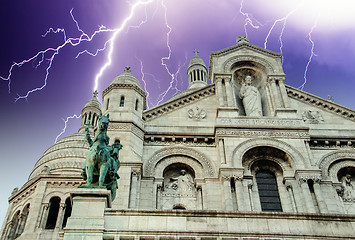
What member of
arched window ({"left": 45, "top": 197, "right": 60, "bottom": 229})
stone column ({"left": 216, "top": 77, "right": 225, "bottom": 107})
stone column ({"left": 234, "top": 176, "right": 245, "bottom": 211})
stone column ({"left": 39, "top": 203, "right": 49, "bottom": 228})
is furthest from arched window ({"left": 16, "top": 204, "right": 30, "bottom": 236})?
stone column ({"left": 234, "top": 176, "right": 245, "bottom": 211})

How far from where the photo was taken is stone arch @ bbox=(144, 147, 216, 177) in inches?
810

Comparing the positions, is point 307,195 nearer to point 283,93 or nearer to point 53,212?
point 283,93

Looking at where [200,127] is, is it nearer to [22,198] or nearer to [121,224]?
[121,224]

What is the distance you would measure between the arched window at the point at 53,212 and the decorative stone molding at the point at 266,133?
58.4 feet

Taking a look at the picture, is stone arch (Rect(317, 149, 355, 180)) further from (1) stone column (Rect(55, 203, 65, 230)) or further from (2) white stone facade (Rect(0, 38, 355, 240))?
(1) stone column (Rect(55, 203, 65, 230))

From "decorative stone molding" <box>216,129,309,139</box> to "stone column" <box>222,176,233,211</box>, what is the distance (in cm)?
303

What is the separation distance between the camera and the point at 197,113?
23.9 meters

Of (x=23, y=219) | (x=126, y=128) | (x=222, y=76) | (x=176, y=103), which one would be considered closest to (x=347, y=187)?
(x=222, y=76)

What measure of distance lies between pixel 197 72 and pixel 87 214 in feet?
156

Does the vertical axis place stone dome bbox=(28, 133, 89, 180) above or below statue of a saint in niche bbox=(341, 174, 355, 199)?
above

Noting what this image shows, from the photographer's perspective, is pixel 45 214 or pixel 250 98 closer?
pixel 250 98

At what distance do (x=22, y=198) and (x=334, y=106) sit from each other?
26302 mm

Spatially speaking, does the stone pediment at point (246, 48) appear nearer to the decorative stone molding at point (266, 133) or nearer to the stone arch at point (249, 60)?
the stone arch at point (249, 60)

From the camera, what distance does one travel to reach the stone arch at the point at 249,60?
25.8 m
